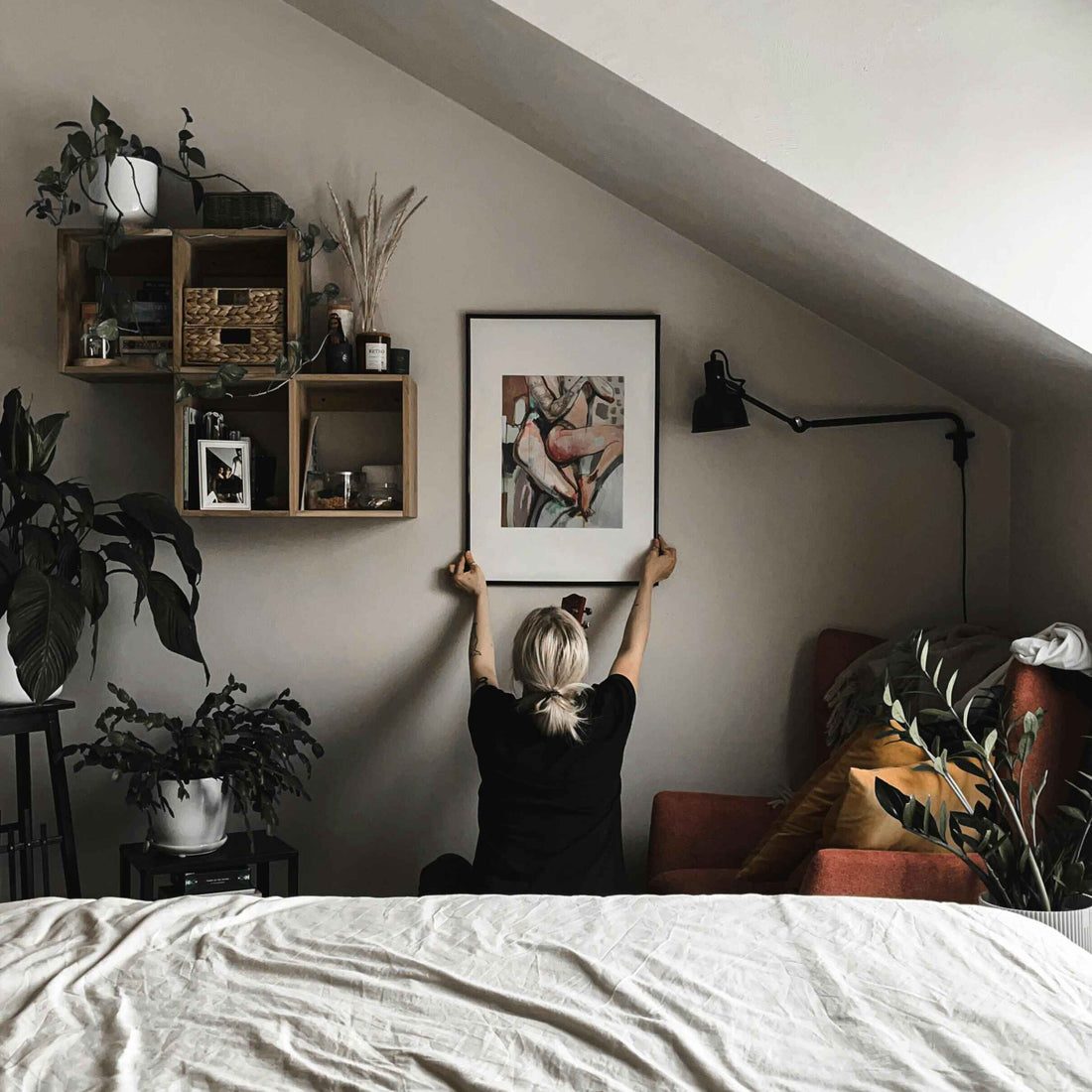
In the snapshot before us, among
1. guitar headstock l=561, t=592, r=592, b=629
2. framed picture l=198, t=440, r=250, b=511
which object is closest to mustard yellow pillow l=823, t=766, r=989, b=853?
guitar headstock l=561, t=592, r=592, b=629

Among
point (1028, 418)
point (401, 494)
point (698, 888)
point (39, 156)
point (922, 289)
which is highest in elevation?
point (39, 156)

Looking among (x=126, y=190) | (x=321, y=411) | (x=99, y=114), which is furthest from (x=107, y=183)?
(x=321, y=411)

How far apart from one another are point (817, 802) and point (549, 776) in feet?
1.97

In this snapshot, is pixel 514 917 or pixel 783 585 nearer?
pixel 514 917

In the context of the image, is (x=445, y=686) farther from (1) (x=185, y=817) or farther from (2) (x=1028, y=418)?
(2) (x=1028, y=418)

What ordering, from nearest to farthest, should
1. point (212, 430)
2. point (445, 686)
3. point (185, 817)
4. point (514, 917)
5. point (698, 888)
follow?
point (514, 917) < point (698, 888) < point (185, 817) < point (212, 430) < point (445, 686)

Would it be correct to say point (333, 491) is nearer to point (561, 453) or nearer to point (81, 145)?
point (561, 453)

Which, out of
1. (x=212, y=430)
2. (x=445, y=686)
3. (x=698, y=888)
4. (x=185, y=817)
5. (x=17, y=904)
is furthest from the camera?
(x=445, y=686)

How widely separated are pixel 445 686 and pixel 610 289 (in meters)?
1.25

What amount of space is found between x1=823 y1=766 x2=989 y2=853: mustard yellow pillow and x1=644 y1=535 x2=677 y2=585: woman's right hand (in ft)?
3.14

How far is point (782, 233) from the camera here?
2.65m

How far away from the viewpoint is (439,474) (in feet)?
10.5

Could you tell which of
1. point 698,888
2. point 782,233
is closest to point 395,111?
point 782,233

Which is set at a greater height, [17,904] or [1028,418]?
[1028,418]
